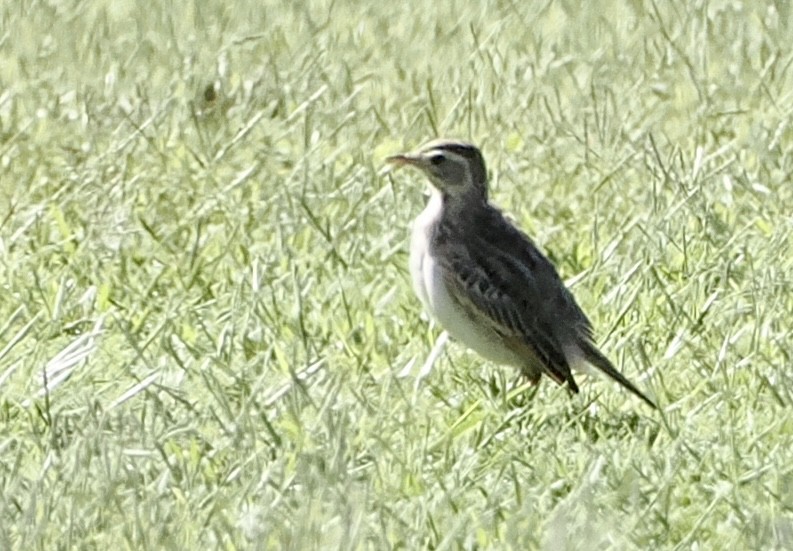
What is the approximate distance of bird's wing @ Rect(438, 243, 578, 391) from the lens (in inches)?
301

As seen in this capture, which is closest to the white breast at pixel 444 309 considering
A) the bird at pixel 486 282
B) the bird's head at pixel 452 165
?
the bird at pixel 486 282

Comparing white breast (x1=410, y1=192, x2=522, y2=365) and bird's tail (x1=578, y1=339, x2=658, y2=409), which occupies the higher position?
bird's tail (x1=578, y1=339, x2=658, y2=409)

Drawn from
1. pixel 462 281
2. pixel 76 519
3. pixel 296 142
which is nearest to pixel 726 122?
pixel 296 142

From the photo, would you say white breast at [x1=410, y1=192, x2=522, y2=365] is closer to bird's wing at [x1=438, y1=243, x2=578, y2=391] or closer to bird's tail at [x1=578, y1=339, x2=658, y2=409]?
bird's wing at [x1=438, y1=243, x2=578, y2=391]

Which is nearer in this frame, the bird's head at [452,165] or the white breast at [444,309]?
the white breast at [444,309]

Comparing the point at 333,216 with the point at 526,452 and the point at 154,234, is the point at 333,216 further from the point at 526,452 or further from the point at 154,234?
the point at 526,452

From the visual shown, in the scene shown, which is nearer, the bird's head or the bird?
the bird

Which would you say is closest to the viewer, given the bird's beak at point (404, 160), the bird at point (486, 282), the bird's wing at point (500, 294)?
the bird at point (486, 282)

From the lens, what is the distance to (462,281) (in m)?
7.73

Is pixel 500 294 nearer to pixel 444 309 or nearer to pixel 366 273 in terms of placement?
pixel 444 309

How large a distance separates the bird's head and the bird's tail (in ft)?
2.75

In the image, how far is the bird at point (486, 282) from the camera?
7516 millimetres

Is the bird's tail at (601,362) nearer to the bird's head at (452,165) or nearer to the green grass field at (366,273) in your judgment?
the green grass field at (366,273)

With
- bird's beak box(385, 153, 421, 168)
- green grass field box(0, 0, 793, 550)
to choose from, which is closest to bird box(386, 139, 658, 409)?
bird's beak box(385, 153, 421, 168)
